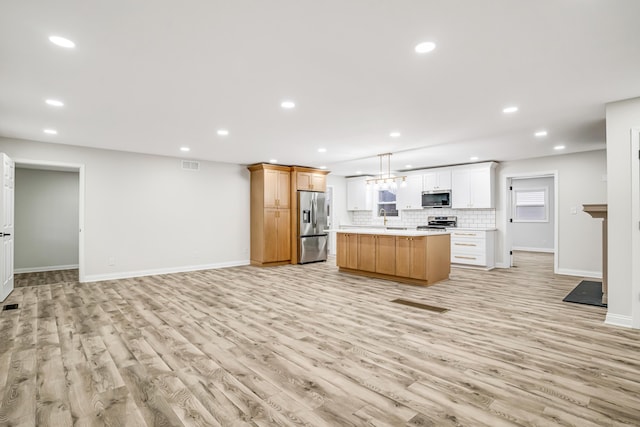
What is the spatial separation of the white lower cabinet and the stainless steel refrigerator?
10.9ft

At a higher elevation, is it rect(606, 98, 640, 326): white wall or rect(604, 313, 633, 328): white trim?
rect(606, 98, 640, 326): white wall

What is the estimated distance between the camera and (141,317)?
394 centimetres

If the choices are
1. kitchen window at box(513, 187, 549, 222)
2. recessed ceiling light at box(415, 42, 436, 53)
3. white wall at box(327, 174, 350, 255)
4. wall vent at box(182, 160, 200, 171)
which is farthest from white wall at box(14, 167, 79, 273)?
kitchen window at box(513, 187, 549, 222)

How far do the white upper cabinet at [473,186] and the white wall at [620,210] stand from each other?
3896mm

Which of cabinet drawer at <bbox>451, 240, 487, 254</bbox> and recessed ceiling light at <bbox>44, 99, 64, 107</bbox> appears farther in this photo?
cabinet drawer at <bbox>451, 240, 487, 254</bbox>

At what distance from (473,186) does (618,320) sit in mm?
4626

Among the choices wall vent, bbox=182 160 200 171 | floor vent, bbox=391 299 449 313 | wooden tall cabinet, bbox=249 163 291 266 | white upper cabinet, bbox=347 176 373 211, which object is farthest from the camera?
white upper cabinet, bbox=347 176 373 211

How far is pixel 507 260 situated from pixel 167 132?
781 cm

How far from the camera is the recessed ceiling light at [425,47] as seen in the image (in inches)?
96.8

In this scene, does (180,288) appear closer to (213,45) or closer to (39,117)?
(39,117)

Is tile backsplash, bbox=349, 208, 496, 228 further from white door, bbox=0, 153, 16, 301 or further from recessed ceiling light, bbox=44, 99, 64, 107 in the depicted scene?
white door, bbox=0, 153, 16, 301

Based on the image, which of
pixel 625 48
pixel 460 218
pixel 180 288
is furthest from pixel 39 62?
pixel 460 218

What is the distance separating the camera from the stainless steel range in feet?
Answer: 27.1

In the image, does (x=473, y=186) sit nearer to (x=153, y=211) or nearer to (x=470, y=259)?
(x=470, y=259)
